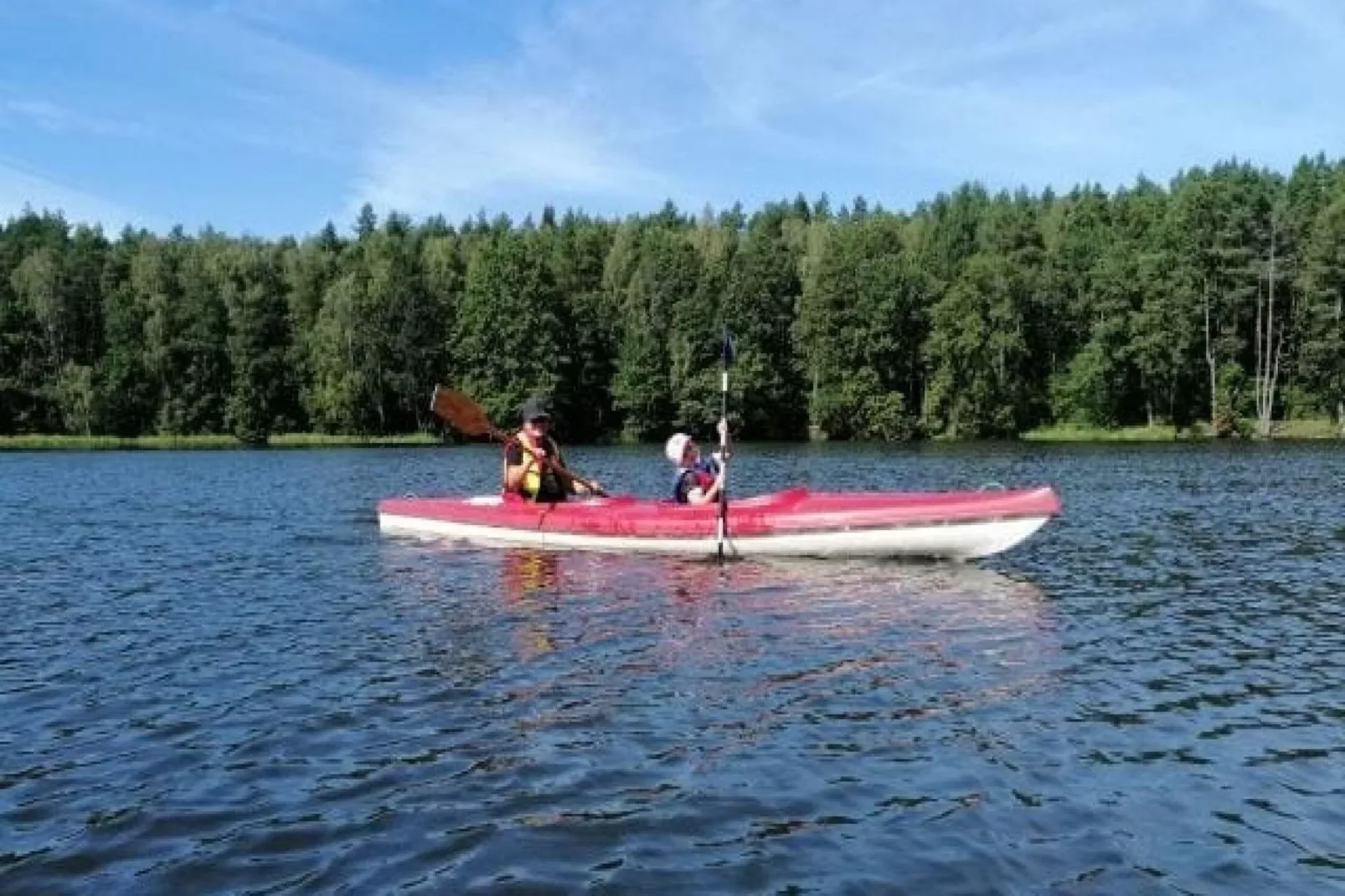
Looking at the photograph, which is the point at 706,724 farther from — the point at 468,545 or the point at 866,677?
the point at 468,545

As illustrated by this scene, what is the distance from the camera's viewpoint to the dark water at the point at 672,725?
7.16 m

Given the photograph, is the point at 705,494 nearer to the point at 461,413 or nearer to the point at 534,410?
the point at 534,410

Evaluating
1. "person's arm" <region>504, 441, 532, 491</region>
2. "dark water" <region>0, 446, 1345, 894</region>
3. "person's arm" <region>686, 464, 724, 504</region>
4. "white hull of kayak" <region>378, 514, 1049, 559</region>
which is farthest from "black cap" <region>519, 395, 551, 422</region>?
"person's arm" <region>686, 464, 724, 504</region>

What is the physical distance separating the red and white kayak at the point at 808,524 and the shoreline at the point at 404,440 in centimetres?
5711

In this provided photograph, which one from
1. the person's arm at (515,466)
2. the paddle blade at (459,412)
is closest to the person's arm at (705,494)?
the person's arm at (515,466)

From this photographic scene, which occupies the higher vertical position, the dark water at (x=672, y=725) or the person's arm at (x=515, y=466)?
the person's arm at (x=515, y=466)

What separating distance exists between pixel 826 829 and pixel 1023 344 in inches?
3121

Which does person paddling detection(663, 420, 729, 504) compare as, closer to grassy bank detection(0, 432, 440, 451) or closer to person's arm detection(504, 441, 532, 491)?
person's arm detection(504, 441, 532, 491)

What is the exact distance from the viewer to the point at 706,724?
9.85 metres

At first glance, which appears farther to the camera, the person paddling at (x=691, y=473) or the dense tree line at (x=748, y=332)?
the dense tree line at (x=748, y=332)

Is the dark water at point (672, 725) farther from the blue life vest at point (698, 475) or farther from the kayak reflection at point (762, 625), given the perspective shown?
the blue life vest at point (698, 475)

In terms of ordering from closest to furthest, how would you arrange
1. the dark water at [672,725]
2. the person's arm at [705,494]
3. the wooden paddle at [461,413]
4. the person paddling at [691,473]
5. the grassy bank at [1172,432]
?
the dark water at [672,725] < the person's arm at [705,494] < the person paddling at [691,473] < the wooden paddle at [461,413] < the grassy bank at [1172,432]

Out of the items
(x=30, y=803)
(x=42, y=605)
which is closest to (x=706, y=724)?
(x=30, y=803)

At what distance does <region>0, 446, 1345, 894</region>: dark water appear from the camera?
282 inches
